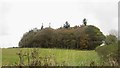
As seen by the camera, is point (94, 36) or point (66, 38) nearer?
point (94, 36)

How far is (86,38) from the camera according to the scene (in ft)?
103

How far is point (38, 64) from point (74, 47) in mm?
24832

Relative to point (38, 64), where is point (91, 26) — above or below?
above

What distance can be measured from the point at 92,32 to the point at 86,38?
1.65 m

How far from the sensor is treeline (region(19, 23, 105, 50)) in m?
32.3

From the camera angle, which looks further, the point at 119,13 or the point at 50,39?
the point at 50,39

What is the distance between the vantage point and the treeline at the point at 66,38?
32.3 meters

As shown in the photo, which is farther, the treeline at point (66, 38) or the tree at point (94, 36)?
the treeline at point (66, 38)

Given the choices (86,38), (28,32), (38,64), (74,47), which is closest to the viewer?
(38,64)

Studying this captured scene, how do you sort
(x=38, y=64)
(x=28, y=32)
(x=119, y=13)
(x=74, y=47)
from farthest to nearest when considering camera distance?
1. (x=28, y=32)
2. (x=74, y=47)
3. (x=119, y=13)
4. (x=38, y=64)

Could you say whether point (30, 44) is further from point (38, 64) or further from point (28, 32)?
point (38, 64)

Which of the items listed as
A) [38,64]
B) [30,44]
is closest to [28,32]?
[30,44]

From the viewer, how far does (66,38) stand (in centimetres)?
3400

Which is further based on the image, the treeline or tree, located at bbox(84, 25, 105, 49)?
the treeline
